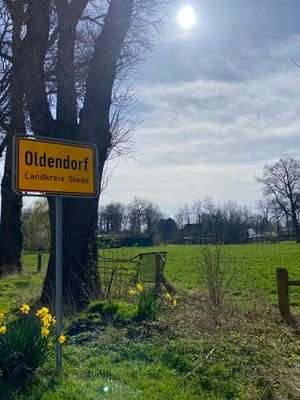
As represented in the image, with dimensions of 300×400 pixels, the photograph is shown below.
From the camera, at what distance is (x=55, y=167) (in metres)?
4.75

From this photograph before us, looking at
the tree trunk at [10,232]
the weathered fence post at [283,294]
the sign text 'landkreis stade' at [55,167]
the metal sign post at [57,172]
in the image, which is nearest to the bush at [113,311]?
the metal sign post at [57,172]

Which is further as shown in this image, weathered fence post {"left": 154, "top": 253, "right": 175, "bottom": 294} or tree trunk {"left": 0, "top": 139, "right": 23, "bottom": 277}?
tree trunk {"left": 0, "top": 139, "right": 23, "bottom": 277}

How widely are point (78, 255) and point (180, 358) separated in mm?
4687

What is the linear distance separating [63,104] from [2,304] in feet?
15.9

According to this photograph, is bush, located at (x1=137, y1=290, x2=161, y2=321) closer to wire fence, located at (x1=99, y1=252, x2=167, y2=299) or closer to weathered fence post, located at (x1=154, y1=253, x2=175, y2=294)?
wire fence, located at (x1=99, y1=252, x2=167, y2=299)

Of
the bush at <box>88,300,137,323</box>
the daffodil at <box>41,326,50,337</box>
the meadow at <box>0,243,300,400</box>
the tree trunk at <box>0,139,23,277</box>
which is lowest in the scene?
the meadow at <box>0,243,300,400</box>

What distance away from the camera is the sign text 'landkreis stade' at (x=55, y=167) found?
449 centimetres

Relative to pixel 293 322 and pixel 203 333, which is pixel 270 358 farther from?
pixel 293 322

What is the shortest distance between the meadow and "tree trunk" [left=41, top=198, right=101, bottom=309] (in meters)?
1.71

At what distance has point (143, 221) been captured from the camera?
7738cm

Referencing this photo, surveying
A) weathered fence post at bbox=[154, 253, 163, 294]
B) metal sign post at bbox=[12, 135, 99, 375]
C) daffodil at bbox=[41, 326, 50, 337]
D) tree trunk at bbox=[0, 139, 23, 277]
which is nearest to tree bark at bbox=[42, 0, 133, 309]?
weathered fence post at bbox=[154, 253, 163, 294]

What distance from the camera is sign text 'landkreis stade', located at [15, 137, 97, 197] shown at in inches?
177

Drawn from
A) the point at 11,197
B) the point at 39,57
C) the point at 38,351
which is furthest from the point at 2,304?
the point at 11,197

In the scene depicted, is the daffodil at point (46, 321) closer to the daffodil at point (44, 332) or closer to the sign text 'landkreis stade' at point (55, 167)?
the daffodil at point (44, 332)
